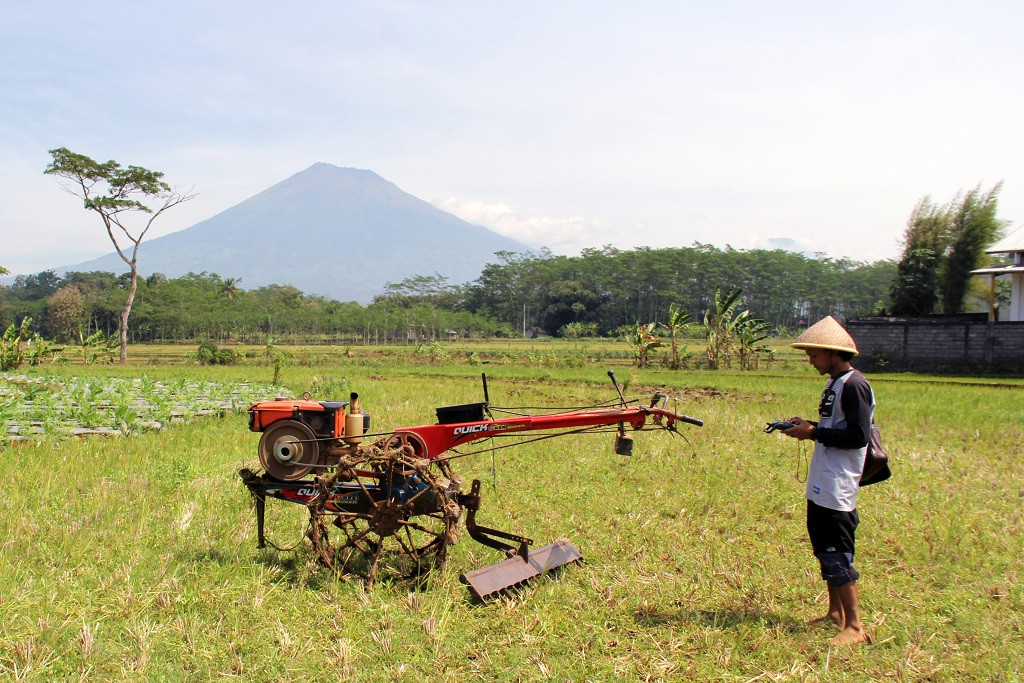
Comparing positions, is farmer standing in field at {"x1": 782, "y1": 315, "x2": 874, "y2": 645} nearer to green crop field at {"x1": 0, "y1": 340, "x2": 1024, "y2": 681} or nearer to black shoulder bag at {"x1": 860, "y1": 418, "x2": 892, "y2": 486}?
black shoulder bag at {"x1": 860, "y1": 418, "x2": 892, "y2": 486}

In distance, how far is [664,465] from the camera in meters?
7.78

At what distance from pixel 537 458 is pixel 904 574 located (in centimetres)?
419

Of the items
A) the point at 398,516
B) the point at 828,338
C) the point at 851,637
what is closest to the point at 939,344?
the point at 828,338

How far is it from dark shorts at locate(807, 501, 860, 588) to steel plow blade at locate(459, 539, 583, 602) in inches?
64.3

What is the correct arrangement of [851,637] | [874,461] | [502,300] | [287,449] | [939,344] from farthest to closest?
[502,300], [939,344], [287,449], [874,461], [851,637]

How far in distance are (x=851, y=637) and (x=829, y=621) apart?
0.75 feet

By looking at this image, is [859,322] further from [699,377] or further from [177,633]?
[177,633]

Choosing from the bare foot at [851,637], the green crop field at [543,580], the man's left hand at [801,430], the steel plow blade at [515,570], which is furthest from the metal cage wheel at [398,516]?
the bare foot at [851,637]

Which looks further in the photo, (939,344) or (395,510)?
(939,344)

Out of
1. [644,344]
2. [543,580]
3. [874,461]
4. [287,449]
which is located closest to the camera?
[874,461]

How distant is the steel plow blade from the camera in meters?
4.21

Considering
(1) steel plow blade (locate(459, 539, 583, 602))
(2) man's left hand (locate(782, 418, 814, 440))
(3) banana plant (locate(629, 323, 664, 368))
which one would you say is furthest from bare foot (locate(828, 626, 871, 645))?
(3) banana plant (locate(629, 323, 664, 368))

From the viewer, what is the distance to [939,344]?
2289cm

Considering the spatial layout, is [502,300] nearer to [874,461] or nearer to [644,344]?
[644,344]
